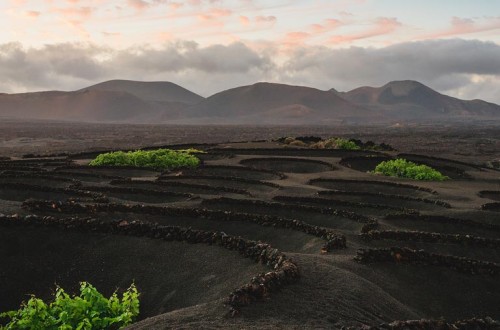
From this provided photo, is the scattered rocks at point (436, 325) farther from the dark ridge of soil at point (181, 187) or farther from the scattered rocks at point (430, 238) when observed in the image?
the dark ridge of soil at point (181, 187)

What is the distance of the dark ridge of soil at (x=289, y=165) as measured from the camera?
127 feet

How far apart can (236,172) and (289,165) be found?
21.4ft

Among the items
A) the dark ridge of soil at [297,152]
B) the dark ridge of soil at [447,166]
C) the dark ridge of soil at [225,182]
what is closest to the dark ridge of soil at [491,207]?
the dark ridge of soil at [225,182]

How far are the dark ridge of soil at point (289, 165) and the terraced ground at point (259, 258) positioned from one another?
14378 millimetres

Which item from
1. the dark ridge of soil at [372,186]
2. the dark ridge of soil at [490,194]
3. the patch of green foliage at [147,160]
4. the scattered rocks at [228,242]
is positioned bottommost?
the dark ridge of soil at [490,194]

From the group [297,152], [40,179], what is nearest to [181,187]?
[40,179]

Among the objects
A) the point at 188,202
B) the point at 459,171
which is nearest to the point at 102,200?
the point at 188,202

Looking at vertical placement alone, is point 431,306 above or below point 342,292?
below

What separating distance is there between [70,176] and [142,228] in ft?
58.0

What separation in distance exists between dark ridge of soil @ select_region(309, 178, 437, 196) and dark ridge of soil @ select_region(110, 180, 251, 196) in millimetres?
6307

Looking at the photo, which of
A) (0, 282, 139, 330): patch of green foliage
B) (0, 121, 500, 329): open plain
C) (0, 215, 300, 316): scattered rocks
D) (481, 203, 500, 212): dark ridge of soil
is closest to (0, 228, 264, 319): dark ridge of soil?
(0, 121, 500, 329): open plain

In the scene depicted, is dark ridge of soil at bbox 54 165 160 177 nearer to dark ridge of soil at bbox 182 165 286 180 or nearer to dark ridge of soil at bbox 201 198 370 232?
dark ridge of soil at bbox 182 165 286 180

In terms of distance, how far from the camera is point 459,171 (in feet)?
127

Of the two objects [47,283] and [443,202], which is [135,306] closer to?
[47,283]
